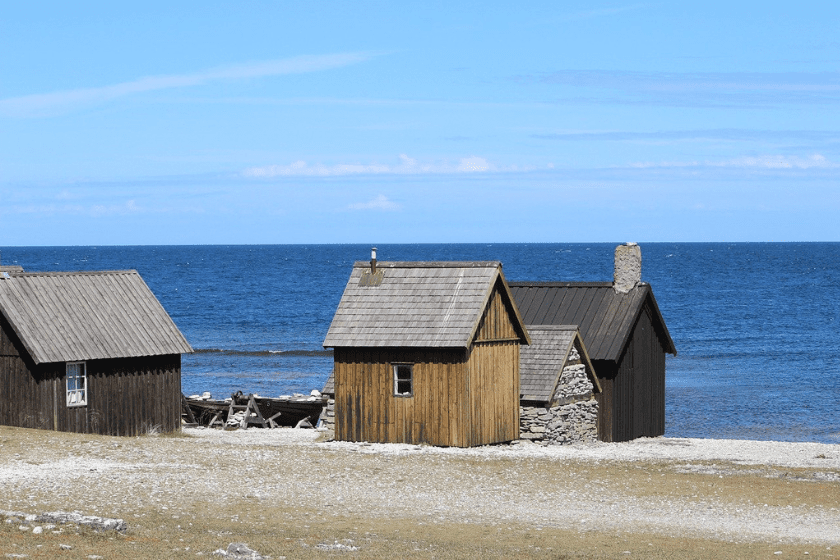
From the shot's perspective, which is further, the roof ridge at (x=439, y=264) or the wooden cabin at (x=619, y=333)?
the wooden cabin at (x=619, y=333)

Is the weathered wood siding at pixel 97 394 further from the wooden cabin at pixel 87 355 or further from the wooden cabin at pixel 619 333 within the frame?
the wooden cabin at pixel 619 333

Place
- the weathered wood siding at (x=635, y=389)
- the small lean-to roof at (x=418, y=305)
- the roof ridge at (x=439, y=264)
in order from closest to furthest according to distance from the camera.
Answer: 1. the small lean-to roof at (x=418, y=305)
2. the roof ridge at (x=439, y=264)
3. the weathered wood siding at (x=635, y=389)

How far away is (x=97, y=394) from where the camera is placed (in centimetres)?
3522

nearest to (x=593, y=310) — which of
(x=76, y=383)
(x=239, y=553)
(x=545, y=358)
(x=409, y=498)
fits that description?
(x=545, y=358)

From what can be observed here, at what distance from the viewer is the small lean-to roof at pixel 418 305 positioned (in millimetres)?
34438

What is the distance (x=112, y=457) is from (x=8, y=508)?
739 cm

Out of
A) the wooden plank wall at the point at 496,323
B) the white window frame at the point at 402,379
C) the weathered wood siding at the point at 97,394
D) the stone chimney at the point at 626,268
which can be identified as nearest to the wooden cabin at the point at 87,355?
the weathered wood siding at the point at 97,394

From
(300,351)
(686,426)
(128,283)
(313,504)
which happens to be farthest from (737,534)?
(300,351)

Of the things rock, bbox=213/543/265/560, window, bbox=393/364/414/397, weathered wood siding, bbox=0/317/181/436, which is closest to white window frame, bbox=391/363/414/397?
window, bbox=393/364/414/397

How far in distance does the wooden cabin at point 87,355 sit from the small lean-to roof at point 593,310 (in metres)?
11.9

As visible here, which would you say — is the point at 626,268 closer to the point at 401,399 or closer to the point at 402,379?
the point at 402,379

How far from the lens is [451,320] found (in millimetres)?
34531

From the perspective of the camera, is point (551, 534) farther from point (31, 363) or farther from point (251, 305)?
point (251, 305)

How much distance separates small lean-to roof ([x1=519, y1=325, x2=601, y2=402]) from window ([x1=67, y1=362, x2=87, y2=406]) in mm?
12425
